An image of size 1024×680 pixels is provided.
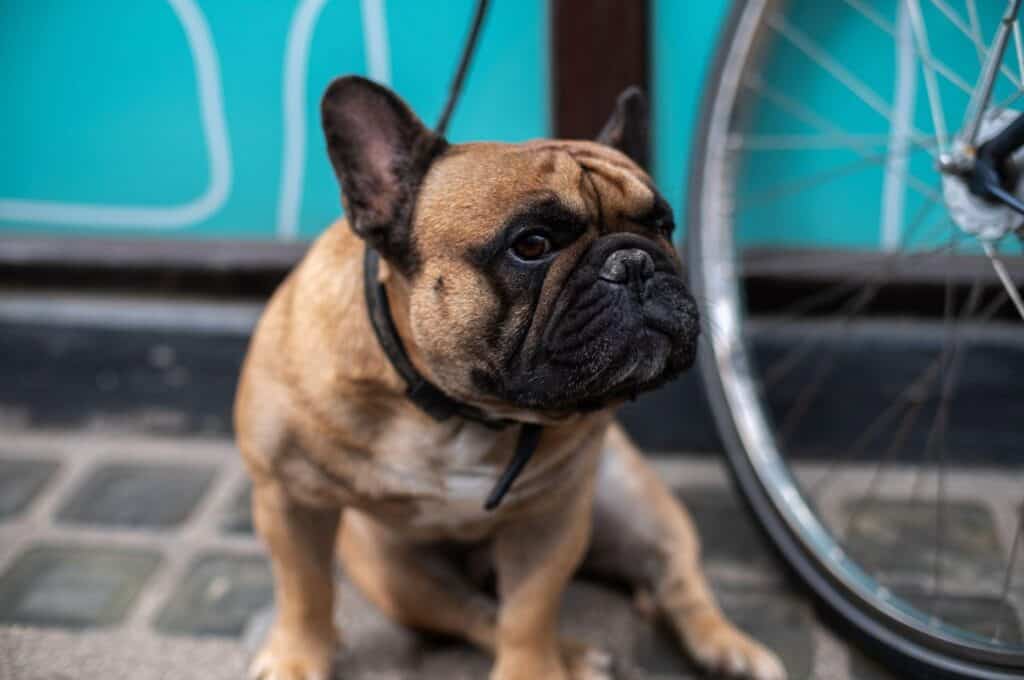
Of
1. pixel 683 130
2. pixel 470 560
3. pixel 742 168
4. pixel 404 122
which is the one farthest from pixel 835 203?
pixel 404 122

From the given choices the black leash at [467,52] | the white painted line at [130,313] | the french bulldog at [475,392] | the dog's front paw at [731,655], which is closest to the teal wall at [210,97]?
the white painted line at [130,313]

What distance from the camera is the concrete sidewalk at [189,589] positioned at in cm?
180

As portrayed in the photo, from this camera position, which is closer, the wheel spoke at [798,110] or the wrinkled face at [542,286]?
the wrinkled face at [542,286]

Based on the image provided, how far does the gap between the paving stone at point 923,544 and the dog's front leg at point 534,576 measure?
0.65 metres

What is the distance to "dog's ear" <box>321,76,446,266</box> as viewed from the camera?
130cm

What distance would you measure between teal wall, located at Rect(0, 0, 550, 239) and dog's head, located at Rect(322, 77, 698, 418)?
96cm

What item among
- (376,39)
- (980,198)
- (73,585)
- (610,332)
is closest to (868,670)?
(980,198)

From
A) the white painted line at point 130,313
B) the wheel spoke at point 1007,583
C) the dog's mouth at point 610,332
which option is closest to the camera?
the dog's mouth at point 610,332

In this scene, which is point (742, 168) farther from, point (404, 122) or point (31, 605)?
point (31, 605)

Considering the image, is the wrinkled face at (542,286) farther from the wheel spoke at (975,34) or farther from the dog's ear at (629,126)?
the wheel spoke at (975,34)

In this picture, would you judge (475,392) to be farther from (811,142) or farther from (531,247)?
(811,142)

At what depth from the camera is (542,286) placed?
1260 mm

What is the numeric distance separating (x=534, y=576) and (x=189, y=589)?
2.34 ft

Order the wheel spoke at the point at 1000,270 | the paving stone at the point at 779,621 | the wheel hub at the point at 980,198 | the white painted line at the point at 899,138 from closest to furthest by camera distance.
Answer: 1. the wheel hub at the point at 980,198
2. the wheel spoke at the point at 1000,270
3. the paving stone at the point at 779,621
4. the white painted line at the point at 899,138
